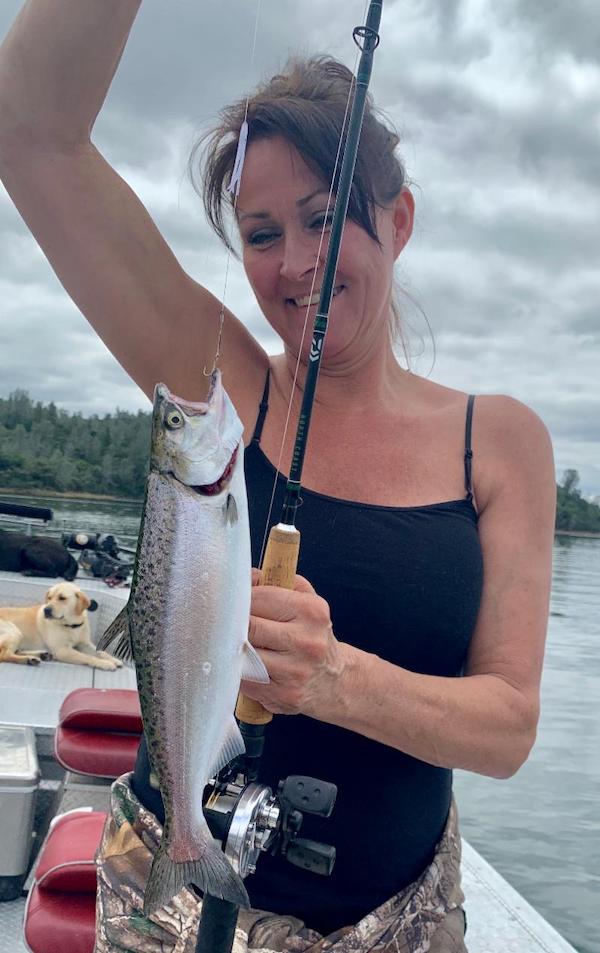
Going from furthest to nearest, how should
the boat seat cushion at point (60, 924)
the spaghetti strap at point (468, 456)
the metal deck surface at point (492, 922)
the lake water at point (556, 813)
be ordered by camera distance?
the lake water at point (556, 813), the metal deck surface at point (492, 922), the boat seat cushion at point (60, 924), the spaghetti strap at point (468, 456)

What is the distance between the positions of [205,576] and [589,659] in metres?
18.5

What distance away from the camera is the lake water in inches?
329

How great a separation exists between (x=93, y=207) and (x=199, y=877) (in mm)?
1326

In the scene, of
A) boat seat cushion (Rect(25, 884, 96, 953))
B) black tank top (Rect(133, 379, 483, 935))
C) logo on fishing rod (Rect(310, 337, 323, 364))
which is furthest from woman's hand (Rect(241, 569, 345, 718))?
boat seat cushion (Rect(25, 884, 96, 953))

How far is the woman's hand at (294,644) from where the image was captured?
139cm

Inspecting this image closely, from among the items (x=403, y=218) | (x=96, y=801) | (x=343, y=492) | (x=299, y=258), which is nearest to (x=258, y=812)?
(x=343, y=492)

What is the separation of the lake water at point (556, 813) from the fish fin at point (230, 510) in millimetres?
5383

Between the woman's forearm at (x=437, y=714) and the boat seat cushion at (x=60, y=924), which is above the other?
the woman's forearm at (x=437, y=714)

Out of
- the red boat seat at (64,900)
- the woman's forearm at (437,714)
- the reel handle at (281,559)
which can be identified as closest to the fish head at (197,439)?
the reel handle at (281,559)

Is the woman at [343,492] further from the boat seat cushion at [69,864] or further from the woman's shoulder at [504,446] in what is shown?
the boat seat cushion at [69,864]

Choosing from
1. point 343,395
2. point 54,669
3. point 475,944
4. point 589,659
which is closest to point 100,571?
point 54,669

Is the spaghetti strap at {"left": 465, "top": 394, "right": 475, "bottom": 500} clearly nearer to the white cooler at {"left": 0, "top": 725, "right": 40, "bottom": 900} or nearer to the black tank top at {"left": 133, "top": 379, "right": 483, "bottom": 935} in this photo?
the black tank top at {"left": 133, "top": 379, "right": 483, "bottom": 935}

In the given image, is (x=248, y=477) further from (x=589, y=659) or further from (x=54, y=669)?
(x=589, y=659)

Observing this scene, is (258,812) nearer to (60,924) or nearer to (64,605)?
(60,924)
